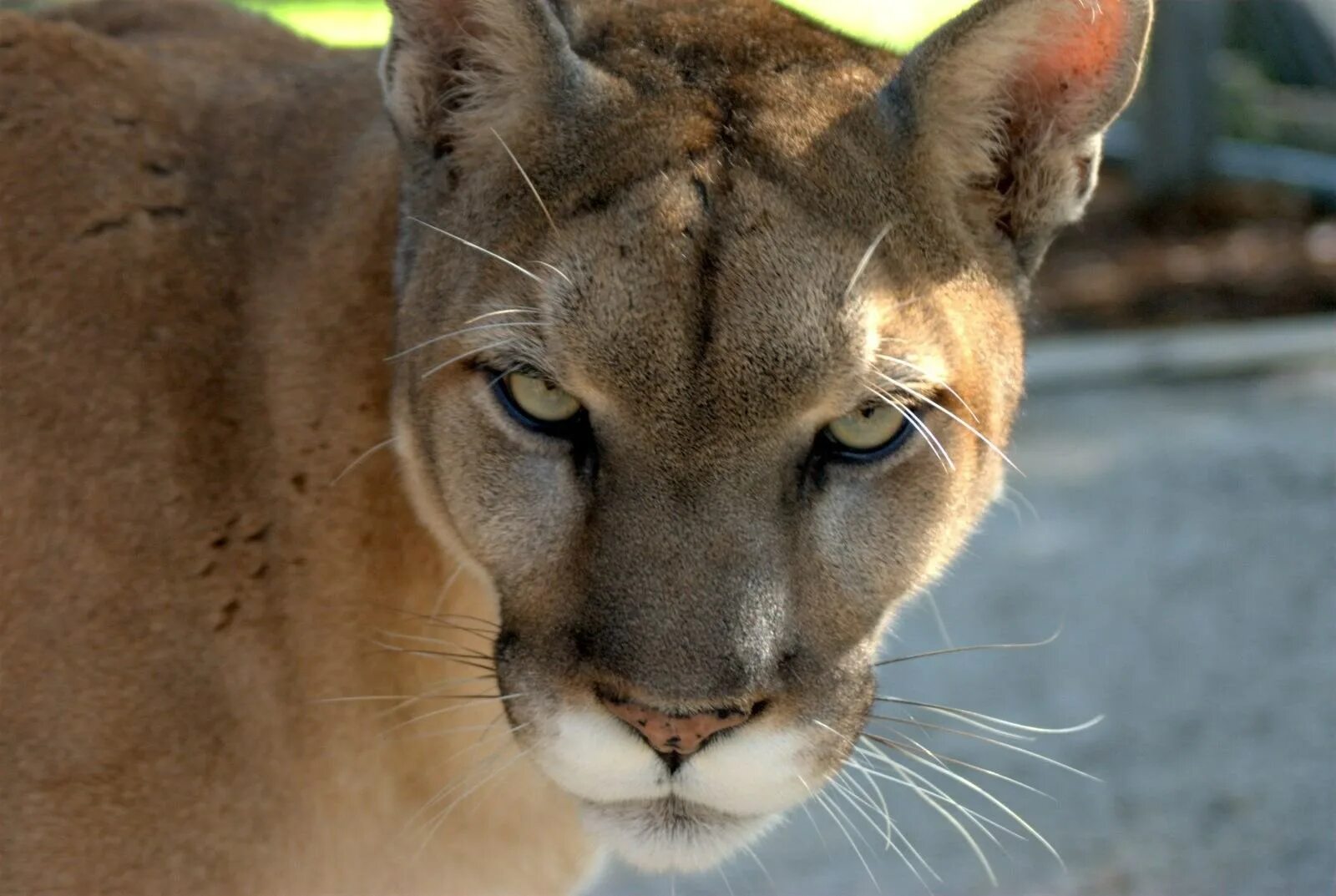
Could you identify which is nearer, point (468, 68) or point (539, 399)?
point (539, 399)

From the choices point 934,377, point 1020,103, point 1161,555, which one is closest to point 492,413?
point 934,377

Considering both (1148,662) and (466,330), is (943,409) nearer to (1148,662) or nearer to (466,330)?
(466,330)

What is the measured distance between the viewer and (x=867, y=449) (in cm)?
256

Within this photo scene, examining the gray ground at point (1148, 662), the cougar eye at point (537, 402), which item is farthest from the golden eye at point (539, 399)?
the gray ground at point (1148, 662)

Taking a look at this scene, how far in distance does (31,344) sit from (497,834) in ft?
3.94

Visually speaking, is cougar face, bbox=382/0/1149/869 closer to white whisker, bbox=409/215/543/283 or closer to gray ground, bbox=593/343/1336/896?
white whisker, bbox=409/215/543/283

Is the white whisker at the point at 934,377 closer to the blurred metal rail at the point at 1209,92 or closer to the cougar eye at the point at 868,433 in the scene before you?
the cougar eye at the point at 868,433

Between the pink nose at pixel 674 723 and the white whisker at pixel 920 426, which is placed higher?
the white whisker at pixel 920 426

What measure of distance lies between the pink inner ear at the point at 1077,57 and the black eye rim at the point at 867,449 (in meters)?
0.66

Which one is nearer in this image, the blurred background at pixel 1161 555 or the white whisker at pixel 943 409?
the white whisker at pixel 943 409

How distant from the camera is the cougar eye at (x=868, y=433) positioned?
2.51 metres

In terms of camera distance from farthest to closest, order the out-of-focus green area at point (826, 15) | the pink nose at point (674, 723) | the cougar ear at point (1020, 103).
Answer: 1. the out-of-focus green area at point (826, 15)
2. the cougar ear at point (1020, 103)
3. the pink nose at point (674, 723)

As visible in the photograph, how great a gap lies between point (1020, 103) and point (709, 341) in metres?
0.83

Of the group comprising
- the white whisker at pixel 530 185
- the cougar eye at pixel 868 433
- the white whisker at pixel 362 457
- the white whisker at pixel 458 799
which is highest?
the white whisker at pixel 530 185
